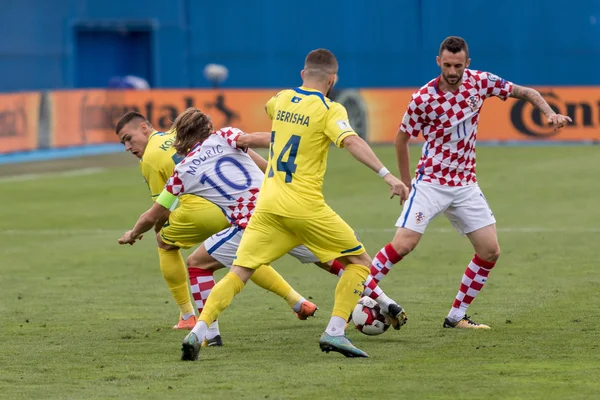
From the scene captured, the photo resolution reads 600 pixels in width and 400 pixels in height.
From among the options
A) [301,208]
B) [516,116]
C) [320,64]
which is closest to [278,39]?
[516,116]

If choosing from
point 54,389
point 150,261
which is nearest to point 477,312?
point 54,389

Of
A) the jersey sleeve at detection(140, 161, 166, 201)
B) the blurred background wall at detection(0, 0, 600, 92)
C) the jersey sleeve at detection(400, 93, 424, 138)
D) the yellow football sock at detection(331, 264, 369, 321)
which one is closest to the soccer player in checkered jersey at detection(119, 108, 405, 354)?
the jersey sleeve at detection(140, 161, 166, 201)

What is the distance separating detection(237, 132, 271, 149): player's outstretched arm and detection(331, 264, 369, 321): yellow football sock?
1022 millimetres

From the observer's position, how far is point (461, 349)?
8523mm

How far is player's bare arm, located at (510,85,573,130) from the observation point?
357 inches

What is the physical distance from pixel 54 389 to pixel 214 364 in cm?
112

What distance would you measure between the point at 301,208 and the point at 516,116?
2379cm

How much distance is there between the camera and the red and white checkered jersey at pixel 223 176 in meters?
8.98

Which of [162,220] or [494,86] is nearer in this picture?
[494,86]

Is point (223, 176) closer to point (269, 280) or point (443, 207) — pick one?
point (269, 280)

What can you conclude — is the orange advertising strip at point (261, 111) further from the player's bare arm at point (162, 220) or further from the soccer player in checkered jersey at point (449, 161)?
the soccer player in checkered jersey at point (449, 161)

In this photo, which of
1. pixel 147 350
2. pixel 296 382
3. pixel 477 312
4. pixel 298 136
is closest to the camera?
pixel 296 382

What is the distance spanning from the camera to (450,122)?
368 inches

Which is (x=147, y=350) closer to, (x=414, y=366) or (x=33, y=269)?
(x=414, y=366)
